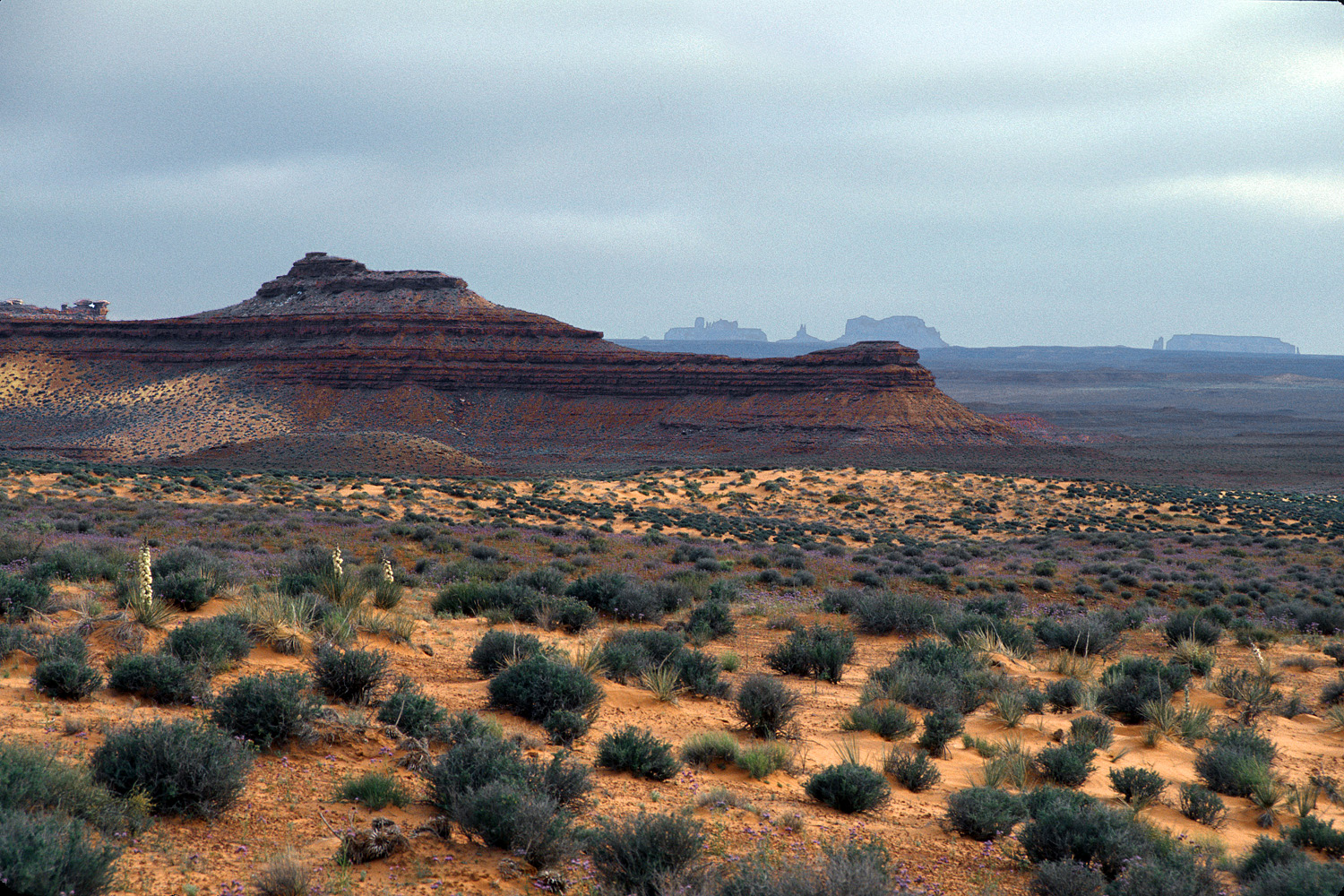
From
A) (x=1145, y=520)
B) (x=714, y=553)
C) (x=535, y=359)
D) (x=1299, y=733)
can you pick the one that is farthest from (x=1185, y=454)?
(x=1299, y=733)

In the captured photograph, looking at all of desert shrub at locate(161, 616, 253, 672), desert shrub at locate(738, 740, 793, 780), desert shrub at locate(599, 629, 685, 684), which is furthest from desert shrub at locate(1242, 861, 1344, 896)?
desert shrub at locate(161, 616, 253, 672)

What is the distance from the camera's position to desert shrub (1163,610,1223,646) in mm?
14320

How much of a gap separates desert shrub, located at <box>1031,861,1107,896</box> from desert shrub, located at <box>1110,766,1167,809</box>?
6.86 ft

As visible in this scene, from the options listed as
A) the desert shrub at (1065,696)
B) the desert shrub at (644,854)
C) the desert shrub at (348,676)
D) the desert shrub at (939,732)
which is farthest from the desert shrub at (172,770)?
the desert shrub at (1065,696)

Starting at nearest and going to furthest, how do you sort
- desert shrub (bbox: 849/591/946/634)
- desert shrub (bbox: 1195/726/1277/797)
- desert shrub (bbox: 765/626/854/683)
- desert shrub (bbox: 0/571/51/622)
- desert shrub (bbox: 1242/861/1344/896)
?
1. desert shrub (bbox: 1242/861/1344/896)
2. desert shrub (bbox: 1195/726/1277/797)
3. desert shrub (bbox: 0/571/51/622)
4. desert shrub (bbox: 765/626/854/683)
5. desert shrub (bbox: 849/591/946/634)

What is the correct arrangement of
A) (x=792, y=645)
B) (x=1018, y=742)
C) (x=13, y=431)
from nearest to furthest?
(x=1018, y=742) < (x=792, y=645) < (x=13, y=431)

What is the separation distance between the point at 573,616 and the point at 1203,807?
7.23 m

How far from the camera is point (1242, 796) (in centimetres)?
728

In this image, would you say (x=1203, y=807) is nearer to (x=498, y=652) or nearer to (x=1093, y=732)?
(x=1093, y=732)

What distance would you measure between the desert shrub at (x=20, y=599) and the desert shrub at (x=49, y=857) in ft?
16.6

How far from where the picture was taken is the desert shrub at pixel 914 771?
22.4 feet

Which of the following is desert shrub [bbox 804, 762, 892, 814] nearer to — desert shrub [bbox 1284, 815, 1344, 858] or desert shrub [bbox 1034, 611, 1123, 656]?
desert shrub [bbox 1284, 815, 1344, 858]

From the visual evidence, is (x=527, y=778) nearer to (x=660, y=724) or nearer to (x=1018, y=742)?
(x=660, y=724)

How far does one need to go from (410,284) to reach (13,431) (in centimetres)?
4022
